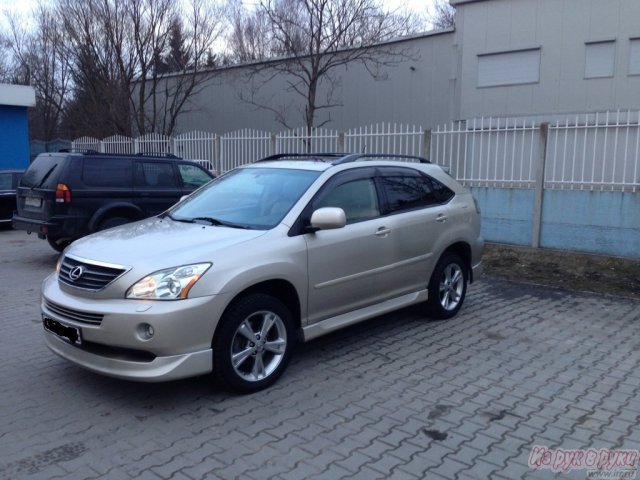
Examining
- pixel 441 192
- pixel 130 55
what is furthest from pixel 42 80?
pixel 441 192

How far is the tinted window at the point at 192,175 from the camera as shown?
1052 centimetres

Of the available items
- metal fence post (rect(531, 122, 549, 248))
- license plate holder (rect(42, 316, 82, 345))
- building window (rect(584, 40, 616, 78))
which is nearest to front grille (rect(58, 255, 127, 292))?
license plate holder (rect(42, 316, 82, 345))

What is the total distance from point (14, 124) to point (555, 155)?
55.2 ft

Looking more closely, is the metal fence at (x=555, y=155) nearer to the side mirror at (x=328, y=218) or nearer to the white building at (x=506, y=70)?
the side mirror at (x=328, y=218)

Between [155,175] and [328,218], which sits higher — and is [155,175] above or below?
above

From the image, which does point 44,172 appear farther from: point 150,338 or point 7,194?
point 150,338

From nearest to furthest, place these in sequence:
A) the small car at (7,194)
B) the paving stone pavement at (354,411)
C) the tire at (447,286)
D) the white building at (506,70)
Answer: the paving stone pavement at (354,411) → the tire at (447,286) → the small car at (7,194) → the white building at (506,70)

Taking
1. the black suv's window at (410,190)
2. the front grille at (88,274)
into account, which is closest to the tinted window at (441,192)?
the black suv's window at (410,190)

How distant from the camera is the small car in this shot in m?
13.0

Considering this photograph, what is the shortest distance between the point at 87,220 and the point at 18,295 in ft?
6.40

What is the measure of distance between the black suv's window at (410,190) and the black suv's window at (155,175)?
5374 millimetres

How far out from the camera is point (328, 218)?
4559mm

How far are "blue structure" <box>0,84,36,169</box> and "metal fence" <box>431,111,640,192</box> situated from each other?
14295 millimetres

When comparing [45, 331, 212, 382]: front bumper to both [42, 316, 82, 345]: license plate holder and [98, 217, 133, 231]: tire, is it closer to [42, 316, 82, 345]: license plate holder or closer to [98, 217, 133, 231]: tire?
[42, 316, 82, 345]: license plate holder
